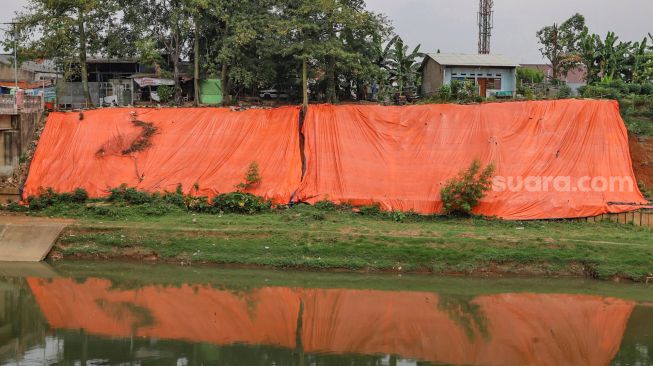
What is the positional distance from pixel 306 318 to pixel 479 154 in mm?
9021

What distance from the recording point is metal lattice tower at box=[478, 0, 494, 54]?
115 feet

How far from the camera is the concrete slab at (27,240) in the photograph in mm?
18203

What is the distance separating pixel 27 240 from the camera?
1852 cm

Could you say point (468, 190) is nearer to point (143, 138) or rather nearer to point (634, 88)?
point (143, 138)

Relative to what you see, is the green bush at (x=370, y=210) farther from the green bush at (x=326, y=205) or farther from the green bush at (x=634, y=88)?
the green bush at (x=634, y=88)

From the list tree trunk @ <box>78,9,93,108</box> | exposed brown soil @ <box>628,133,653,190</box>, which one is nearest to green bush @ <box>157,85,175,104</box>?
tree trunk @ <box>78,9,93,108</box>

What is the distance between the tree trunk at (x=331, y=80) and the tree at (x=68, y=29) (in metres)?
8.59

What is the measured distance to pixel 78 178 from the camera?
21.8m

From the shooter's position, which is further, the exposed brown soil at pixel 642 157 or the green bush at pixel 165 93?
the green bush at pixel 165 93

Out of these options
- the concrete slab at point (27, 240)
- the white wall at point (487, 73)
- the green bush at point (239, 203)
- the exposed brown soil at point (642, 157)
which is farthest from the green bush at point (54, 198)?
the exposed brown soil at point (642, 157)

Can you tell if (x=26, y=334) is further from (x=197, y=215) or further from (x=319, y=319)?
(x=197, y=215)

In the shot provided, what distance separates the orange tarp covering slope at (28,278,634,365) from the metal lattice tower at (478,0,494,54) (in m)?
22.4

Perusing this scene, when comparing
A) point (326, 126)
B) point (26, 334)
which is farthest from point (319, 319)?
point (326, 126)

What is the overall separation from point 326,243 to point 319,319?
13.1 feet
